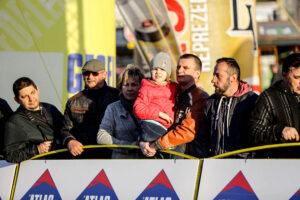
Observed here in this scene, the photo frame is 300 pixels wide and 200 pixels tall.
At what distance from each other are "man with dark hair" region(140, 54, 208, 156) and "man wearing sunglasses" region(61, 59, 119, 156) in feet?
3.10

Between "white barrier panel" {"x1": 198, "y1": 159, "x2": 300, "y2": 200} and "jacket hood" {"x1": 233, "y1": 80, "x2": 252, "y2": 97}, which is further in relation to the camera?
"jacket hood" {"x1": 233, "y1": 80, "x2": 252, "y2": 97}

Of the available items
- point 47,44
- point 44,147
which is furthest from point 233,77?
point 47,44

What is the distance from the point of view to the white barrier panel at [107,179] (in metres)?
3.49

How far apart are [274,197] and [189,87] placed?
1173mm

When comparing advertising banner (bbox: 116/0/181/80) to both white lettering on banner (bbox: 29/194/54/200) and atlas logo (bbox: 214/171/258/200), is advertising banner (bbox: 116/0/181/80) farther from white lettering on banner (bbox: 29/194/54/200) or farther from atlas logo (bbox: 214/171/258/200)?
atlas logo (bbox: 214/171/258/200)

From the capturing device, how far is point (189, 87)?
3.81 meters

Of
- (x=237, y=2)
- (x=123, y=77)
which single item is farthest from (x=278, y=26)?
(x=123, y=77)

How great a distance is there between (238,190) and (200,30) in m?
7.03

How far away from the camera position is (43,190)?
3912mm

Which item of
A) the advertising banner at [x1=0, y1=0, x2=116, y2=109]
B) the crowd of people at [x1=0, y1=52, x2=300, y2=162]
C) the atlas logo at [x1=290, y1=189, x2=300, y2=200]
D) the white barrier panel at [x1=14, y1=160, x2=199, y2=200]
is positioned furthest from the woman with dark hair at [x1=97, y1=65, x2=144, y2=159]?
the advertising banner at [x1=0, y1=0, x2=116, y2=109]

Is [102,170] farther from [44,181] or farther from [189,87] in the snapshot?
[189,87]

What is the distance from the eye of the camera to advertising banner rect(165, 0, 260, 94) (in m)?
9.72

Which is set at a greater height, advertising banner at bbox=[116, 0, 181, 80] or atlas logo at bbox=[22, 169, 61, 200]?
advertising banner at bbox=[116, 0, 181, 80]

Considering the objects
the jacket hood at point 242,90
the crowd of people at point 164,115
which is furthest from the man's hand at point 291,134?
the jacket hood at point 242,90
